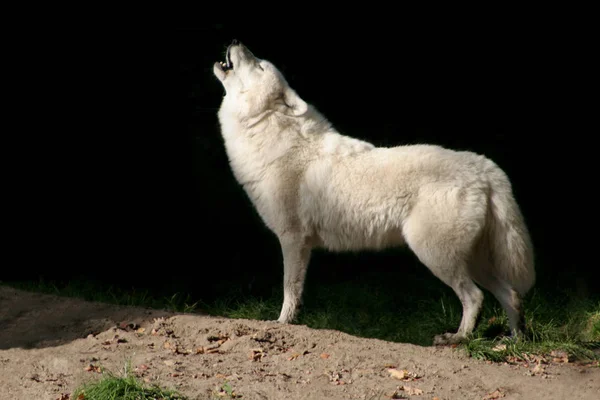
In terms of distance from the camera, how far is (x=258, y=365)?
4488mm

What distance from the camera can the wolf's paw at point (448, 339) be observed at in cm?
515

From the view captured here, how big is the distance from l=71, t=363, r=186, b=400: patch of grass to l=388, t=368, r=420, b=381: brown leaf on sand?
1.27m

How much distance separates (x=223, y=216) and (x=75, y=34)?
2468 mm

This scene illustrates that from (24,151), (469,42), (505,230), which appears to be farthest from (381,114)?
(24,151)

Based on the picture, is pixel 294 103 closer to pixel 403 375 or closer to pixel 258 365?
pixel 258 365

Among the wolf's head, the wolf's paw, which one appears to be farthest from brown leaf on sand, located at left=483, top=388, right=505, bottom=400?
the wolf's head

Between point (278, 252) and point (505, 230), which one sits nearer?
point (505, 230)

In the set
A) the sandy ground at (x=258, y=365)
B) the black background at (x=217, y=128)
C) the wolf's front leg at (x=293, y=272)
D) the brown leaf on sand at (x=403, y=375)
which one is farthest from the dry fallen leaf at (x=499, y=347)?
the black background at (x=217, y=128)

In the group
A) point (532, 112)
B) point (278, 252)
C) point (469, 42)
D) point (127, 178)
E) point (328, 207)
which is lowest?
point (278, 252)

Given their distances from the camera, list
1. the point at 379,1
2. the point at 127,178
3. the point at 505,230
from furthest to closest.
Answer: the point at 127,178, the point at 379,1, the point at 505,230

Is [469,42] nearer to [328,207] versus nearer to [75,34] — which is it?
[328,207]

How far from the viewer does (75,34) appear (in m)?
7.58

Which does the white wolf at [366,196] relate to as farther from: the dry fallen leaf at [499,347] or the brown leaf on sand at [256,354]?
the brown leaf on sand at [256,354]

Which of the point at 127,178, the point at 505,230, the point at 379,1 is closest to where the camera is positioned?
the point at 505,230
